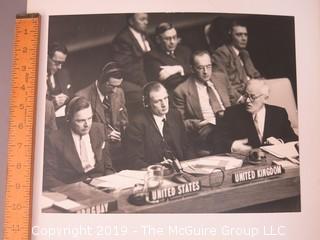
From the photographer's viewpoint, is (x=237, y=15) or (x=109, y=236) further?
(x=237, y=15)

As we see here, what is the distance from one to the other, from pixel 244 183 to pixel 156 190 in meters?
0.36

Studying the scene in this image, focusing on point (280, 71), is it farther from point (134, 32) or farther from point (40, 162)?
point (40, 162)

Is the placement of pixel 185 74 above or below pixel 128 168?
above

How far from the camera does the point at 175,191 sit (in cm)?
129

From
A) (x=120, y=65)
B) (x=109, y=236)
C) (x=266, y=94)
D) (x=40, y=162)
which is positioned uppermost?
(x=120, y=65)

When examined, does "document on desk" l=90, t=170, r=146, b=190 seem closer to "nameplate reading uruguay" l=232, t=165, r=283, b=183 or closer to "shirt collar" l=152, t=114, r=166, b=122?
"shirt collar" l=152, t=114, r=166, b=122

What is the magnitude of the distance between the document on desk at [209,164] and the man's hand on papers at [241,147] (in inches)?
1.4

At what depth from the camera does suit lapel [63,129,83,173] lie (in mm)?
1297

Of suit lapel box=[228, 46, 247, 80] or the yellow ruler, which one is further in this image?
suit lapel box=[228, 46, 247, 80]

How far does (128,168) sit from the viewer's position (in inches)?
50.9

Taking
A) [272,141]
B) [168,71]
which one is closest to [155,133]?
[168,71]

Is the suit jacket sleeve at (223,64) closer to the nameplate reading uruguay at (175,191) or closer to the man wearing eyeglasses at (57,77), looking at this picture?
the nameplate reading uruguay at (175,191)

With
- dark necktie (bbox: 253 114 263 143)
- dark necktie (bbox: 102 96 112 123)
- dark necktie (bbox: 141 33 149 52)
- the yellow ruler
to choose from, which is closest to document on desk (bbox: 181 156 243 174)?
dark necktie (bbox: 253 114 263 143)

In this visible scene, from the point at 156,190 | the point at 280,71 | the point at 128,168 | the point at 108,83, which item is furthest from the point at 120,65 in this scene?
the point at 280,71
